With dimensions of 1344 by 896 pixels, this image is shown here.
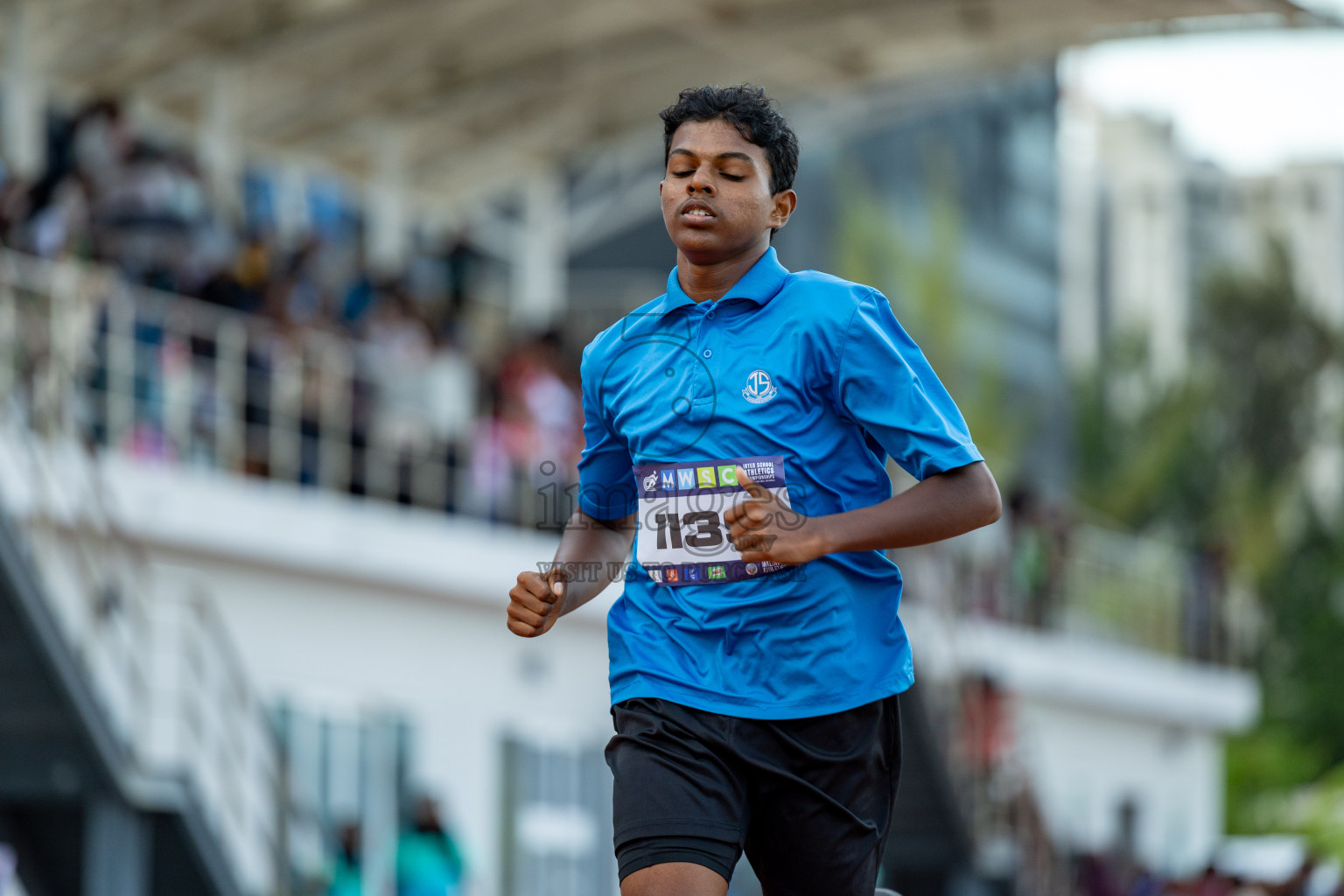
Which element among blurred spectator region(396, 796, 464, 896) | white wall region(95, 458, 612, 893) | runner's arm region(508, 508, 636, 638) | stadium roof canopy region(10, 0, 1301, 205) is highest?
stadium roof canopy region(10, 0, 1301, 205)

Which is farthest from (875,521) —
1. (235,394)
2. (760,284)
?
(235,394)

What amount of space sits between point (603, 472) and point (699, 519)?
0.50 m

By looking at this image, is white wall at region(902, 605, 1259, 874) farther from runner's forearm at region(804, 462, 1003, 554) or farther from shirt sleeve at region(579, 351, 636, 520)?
runner's forearm at region(804, 462, 1003, 554)

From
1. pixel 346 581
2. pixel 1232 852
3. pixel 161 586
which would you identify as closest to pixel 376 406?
pixel 346 581

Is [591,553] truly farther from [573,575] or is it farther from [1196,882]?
[1196,882]

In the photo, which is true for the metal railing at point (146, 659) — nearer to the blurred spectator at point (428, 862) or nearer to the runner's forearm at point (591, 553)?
the blurred spectator at point (428, 862)

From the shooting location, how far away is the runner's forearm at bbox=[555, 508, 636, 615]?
165 inches

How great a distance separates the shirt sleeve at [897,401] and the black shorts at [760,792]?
20.7 inches

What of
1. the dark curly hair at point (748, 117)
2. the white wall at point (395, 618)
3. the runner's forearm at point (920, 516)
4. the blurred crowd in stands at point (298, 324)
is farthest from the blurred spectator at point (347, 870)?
the runner's forearm at point (920, 516)

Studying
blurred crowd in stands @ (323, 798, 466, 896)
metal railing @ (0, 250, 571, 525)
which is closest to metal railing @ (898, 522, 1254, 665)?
metal railing @ (0, 250, 571, 525)

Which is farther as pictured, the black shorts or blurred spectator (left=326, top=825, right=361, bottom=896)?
blurred spectator (left=326, top=825, right=361, bottom=896)

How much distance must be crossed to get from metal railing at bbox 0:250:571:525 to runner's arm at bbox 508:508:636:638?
23.8ft

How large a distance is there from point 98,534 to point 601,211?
12285 millimetres

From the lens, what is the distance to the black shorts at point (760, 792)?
147 inches
